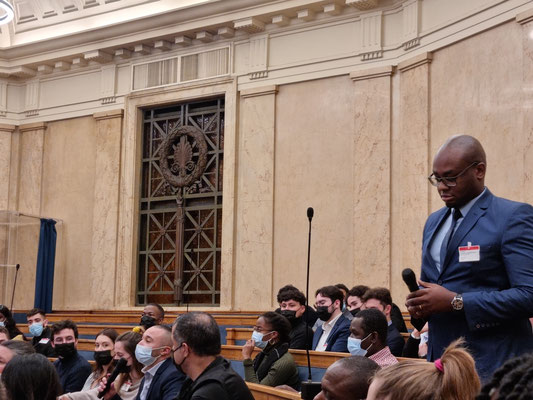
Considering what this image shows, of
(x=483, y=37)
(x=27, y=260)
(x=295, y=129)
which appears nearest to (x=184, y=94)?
(x=295, y=129)

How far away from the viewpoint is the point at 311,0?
11711 millimetres

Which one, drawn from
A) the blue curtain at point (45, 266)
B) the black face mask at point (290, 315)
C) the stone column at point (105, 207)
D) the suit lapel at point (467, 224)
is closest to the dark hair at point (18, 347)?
the black face mask at point (290, 315)

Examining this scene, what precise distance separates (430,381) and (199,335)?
2670 millimetres

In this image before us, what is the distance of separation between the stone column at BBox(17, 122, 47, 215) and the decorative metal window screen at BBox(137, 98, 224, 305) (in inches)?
84.6

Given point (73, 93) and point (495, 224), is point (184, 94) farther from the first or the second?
point (495, 224)

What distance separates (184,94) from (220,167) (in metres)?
1.35

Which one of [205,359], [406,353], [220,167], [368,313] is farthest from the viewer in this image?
[220,167]

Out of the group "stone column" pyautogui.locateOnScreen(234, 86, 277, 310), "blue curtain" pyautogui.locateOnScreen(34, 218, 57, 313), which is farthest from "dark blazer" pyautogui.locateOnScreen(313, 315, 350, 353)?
"blue curtain" pyautogui.locateOnScreen(34, 218, 57, 313)

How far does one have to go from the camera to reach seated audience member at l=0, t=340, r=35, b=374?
5.24 metres

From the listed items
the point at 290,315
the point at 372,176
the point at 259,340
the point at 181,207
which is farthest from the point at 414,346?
the point at 181,207

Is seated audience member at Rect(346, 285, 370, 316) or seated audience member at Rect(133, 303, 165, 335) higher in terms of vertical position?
seated audience member at Rect(346, 285, 370, 316)

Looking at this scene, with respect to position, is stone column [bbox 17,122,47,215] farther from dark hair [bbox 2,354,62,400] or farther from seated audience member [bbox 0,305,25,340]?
dark hair [bbox 2,354,62,400]

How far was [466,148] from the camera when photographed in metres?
2.77

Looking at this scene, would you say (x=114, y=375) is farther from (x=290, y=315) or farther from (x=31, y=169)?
(x=31, y=169)
